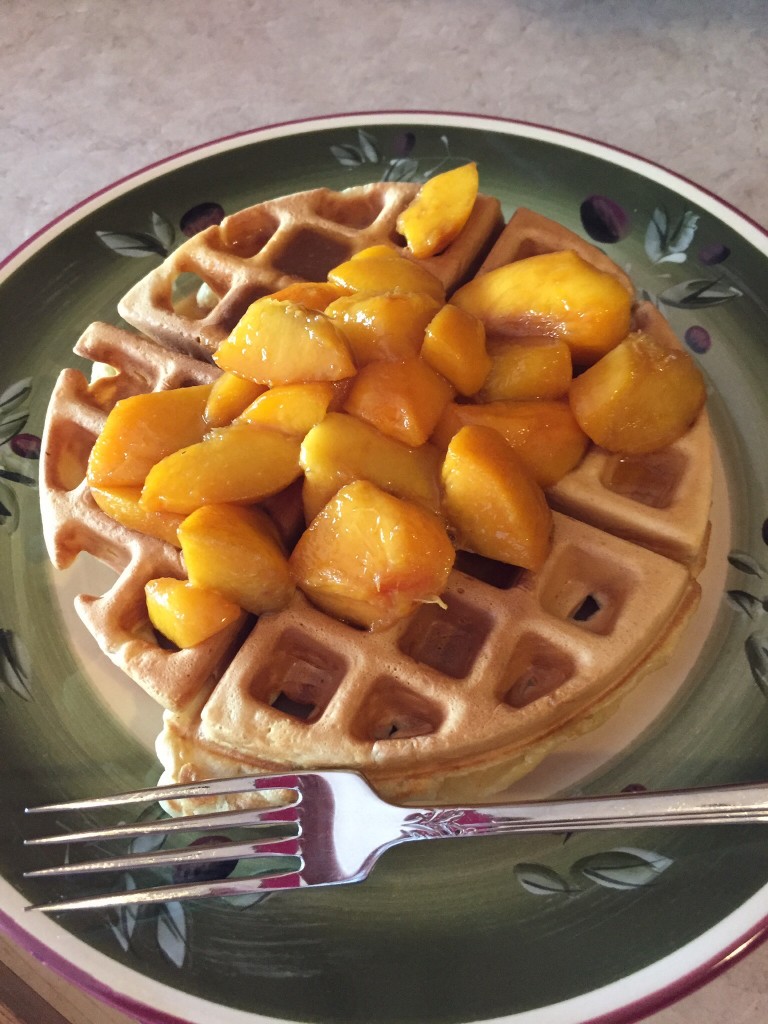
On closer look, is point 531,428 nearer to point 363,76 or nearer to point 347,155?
point 347,155

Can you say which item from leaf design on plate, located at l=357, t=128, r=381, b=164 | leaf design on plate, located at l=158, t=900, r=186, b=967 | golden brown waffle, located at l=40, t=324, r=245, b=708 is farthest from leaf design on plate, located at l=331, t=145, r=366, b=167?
leaf design on plate, located at l=158, t=900, r=186, b=967

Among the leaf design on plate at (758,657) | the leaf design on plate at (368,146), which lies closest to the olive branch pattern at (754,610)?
the leaf design on plate at (758,657)

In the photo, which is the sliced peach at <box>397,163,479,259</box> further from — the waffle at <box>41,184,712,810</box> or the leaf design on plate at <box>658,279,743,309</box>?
the leaf design on plate at <box>658,279,743,309</box>

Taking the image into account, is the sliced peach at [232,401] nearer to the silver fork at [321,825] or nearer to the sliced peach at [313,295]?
the sliced peach at [313,295]

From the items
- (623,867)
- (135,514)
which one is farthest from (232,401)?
(623,867)

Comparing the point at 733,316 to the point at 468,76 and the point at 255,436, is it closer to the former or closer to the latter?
the point at 255,436

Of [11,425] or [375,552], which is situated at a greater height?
[375,552]

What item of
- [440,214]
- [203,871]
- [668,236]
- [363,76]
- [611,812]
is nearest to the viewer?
[611,812]
